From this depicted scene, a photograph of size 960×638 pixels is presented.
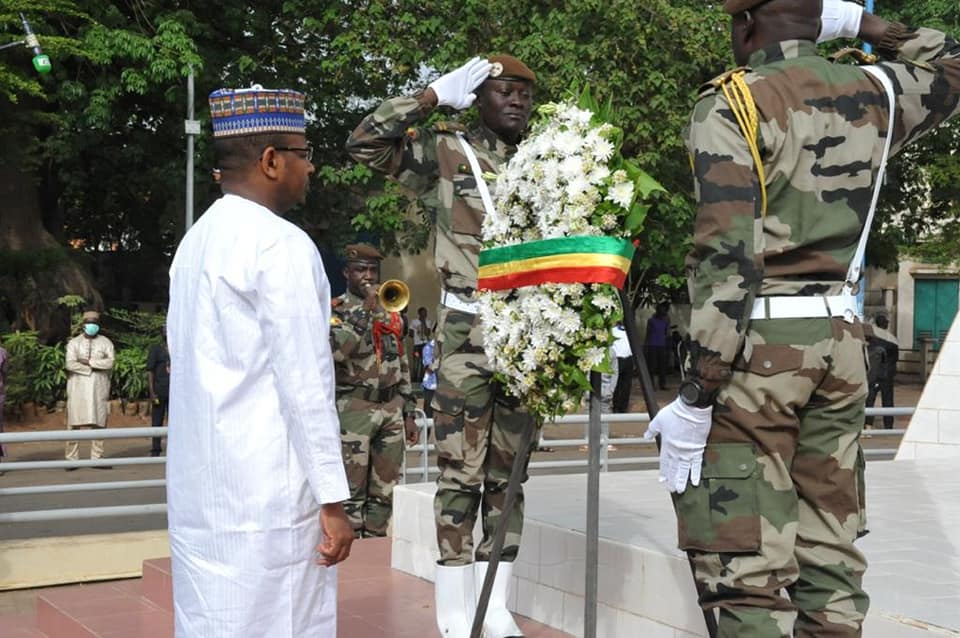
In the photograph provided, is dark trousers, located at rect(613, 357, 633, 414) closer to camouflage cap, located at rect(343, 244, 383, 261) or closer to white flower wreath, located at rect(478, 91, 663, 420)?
camouflage cap, located at rect(343, 244, 383, 261)

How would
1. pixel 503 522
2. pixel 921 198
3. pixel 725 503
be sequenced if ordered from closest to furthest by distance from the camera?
1. pixel 725 503
2. pixel 503 522
3. pixel 921 198

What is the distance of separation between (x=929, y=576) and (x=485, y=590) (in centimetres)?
200

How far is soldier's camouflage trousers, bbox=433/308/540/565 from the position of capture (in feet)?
16.9

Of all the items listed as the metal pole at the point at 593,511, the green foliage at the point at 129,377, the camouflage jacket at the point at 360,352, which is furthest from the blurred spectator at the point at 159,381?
the metal pole at the point at 593,511

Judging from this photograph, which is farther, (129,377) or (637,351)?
(129,377)

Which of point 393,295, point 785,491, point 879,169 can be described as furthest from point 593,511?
point 393,295

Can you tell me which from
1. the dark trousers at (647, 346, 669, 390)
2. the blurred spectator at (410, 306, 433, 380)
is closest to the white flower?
the blurred spectator at (410, 306, 433, 380)

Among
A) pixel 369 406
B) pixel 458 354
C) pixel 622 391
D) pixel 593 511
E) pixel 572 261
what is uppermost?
pixel 572 261

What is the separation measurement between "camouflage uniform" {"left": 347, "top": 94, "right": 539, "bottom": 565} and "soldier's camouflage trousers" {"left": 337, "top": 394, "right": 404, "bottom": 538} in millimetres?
4526

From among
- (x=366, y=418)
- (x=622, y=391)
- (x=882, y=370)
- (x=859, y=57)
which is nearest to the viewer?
(x=859, y=57)

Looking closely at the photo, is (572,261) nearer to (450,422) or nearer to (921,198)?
(450,422)

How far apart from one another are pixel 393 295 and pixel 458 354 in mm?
5647

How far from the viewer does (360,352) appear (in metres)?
9.84

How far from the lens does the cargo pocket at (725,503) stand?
360 centimetres
